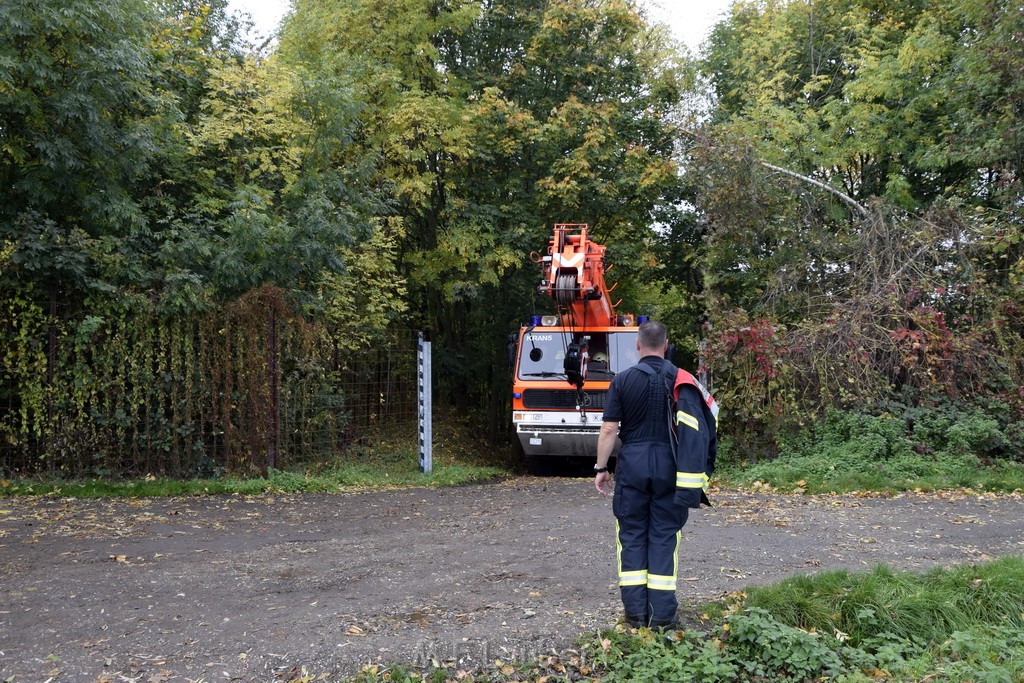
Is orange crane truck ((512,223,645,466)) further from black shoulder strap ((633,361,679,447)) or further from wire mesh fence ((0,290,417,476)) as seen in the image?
black shoulder strap ((633,361,679,447))

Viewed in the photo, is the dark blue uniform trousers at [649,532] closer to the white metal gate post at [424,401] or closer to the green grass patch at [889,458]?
the green grass patch at [889,458]

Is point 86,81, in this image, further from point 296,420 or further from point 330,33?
point 330,33

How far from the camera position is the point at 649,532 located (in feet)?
17.3

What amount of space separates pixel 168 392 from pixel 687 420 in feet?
27.1

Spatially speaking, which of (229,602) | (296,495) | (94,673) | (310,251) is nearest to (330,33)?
(310,251)

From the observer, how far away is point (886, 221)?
1473cm

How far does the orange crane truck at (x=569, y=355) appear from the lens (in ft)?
43.7

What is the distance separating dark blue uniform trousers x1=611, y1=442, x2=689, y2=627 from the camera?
5168 mm

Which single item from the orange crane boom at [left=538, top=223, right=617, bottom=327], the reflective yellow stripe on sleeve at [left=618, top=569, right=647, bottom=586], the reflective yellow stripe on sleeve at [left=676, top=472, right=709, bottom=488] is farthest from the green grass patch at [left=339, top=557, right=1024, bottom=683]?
the orange crane boom at [left=538, top=223, right=617, bottom=327]

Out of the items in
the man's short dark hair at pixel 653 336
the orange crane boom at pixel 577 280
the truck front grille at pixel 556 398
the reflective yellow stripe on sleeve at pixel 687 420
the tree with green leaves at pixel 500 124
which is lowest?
the truck front grille at pixel 556 398

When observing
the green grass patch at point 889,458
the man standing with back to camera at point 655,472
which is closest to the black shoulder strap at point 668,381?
the man standing with back to camera at point 655,472

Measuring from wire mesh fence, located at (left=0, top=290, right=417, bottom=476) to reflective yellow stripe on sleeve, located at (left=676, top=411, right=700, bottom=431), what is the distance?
26.0 feet

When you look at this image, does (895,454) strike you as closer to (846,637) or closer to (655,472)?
(846,637)

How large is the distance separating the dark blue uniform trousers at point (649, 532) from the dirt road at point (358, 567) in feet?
1.51
